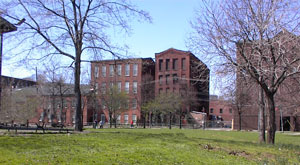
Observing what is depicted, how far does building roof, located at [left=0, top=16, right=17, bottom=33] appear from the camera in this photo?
59.1 feet

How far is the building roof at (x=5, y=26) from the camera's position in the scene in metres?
18.0

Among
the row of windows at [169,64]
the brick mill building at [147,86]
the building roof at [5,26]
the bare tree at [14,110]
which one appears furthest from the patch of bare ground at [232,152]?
the row of windows at [169,64]

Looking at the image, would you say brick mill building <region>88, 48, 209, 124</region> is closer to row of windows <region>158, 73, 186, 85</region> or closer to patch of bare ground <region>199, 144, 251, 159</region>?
row of windows <region>158, 73, 186, 85</region>

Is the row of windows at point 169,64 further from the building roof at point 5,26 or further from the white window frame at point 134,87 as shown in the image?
the building roof at point 5,26

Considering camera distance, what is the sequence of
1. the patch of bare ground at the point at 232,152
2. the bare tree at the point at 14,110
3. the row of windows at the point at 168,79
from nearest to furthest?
the patch of bare ground at the point at 232,152, the bare tree at the point at 14,110, the row of windows at the point at 168,79

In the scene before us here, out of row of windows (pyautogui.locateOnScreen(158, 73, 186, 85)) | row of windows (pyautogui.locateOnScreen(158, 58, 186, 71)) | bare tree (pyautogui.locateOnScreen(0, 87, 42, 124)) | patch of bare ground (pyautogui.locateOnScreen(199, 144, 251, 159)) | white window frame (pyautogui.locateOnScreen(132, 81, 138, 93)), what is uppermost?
row of windows (pyautogui.locateOnScreen(158, 58, 186, 71))

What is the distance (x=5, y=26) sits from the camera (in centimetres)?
1866

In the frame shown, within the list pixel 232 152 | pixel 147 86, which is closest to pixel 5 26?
pixel 232 152

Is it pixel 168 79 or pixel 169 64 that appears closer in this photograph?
pixel 168 79

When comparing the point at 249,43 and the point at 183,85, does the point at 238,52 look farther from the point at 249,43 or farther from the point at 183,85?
the point at 183,85

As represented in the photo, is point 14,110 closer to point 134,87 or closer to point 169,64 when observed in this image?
point 134,87

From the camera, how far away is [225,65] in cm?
1712

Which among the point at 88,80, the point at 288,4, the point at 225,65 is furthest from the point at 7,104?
the point at 288,4

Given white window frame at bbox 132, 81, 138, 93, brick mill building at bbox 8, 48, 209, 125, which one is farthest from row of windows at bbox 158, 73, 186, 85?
white window frame at bbox 132, 81, 138, 93
